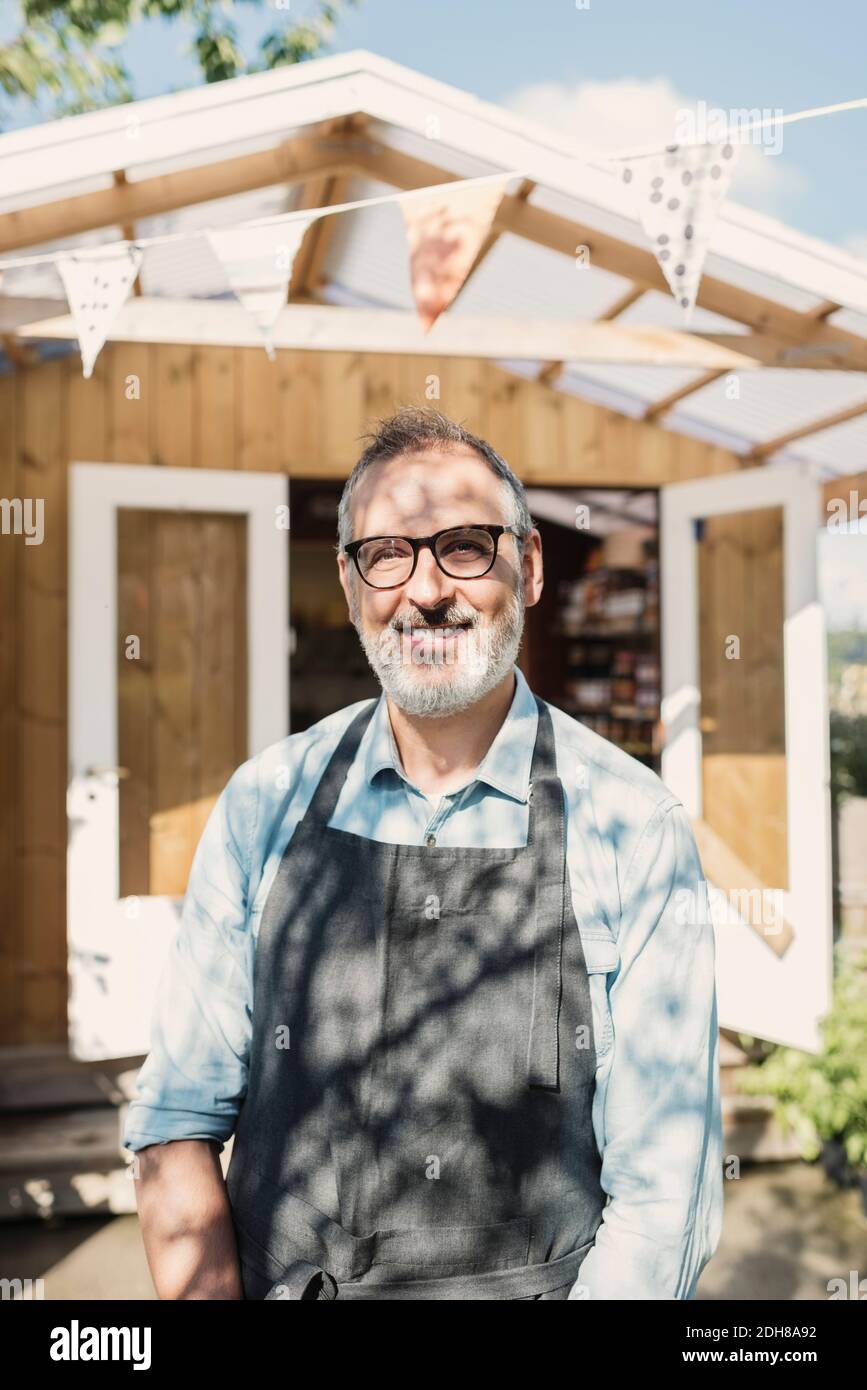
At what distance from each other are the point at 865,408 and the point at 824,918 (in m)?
2.07

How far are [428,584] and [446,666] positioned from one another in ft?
0.42

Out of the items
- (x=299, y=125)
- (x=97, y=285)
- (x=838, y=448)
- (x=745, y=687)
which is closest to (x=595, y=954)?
(x=97, y=285)

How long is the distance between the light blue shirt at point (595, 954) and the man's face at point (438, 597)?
0.12 metres

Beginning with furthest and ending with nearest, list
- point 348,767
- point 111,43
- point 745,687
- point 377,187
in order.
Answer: point 111,43
point 745,687
point 377,187
point 348,767

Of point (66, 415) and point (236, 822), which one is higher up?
point (66, 415)

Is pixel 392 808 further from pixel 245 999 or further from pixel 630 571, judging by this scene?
pixel 630 571

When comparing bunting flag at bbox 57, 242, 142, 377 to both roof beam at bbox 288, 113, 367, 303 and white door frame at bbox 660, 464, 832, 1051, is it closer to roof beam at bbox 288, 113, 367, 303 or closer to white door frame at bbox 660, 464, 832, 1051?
roof beam at bbox 288, 113, 367, 303

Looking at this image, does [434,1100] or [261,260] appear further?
[261,260]

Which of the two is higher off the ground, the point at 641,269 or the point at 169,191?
the point at 169,191

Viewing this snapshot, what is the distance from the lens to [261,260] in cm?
254

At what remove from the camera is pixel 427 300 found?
2.46 metres

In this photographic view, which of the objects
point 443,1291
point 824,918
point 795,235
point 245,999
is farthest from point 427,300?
point 824,918

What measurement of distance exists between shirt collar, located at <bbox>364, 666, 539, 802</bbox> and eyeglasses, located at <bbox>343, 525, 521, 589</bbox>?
19 cm

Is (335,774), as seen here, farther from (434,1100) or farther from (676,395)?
(676,395)
